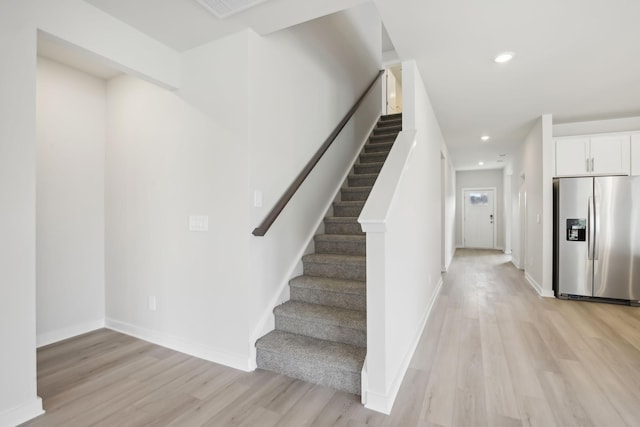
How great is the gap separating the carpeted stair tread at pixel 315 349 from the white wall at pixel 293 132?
0.43 ft

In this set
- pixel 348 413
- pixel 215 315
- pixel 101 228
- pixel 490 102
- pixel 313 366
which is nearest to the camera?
pixel 348 413

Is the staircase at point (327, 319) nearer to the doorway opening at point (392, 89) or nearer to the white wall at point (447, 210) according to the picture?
the white wall at point (447, 210)

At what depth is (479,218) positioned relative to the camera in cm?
986

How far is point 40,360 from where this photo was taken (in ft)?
8.18

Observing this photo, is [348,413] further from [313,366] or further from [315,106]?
[315,106]

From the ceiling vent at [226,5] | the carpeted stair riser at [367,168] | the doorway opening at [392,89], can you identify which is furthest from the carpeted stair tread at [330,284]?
the doorway opening at [392,89]

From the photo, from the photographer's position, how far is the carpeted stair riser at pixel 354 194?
3.71 m

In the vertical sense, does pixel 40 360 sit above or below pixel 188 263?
below

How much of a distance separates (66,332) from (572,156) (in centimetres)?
635

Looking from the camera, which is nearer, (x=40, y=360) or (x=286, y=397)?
(x=286, y=397)

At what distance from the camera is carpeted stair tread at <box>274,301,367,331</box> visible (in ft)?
7.44

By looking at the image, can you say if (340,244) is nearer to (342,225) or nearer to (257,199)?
(342,225)

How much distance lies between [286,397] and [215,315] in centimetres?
84

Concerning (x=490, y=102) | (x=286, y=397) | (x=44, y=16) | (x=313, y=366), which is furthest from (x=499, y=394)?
(x=44, y=16)
